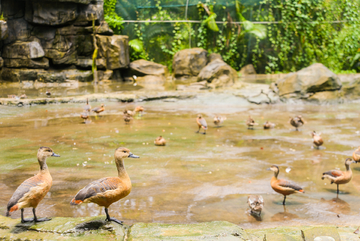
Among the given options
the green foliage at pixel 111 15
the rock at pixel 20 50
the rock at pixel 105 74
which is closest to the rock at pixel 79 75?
the rock at pixel 105 74

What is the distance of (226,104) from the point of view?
45.8 feet

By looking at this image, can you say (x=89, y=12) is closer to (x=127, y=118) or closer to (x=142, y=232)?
(x=127, y=118)

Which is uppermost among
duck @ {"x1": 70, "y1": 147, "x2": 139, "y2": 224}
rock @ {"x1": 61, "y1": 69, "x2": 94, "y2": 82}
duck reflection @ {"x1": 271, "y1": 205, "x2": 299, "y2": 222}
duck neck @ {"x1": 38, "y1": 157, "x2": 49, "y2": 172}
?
duck neck @ {"x1": 38, "y1": 157, "x2": 49, "y2": 172}

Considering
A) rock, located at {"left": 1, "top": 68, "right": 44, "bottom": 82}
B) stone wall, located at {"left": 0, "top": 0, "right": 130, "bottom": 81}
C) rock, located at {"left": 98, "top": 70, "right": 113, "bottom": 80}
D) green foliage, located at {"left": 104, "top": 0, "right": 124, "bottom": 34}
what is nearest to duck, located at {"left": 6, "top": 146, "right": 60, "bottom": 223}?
stone wall, located at {"left": 0, "top": 0, "right": 130, "bottom": 81}

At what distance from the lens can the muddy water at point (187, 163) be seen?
4762 millimetres

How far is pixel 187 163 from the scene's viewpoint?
678 cm

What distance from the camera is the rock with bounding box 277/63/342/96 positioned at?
14219 millimetres

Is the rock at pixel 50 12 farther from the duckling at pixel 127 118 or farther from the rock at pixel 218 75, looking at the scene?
the duckling at pixel 127 118

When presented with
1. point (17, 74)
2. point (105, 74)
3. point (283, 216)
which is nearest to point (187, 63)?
point (105, 74)

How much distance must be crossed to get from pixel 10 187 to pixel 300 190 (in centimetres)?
449

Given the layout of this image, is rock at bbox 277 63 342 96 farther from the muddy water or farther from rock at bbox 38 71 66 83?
rock at bbox 38 71 66 83

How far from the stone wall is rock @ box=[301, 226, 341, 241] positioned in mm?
17412

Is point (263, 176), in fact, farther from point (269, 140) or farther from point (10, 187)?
point (10, 187)

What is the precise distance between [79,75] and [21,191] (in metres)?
16.4
